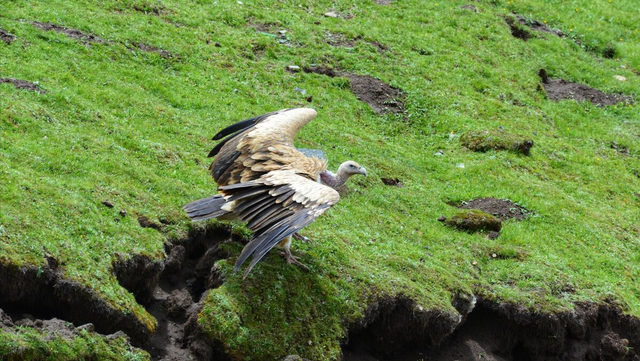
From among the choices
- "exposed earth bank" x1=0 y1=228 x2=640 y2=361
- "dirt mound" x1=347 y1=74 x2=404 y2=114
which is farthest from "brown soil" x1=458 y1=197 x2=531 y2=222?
"dirt mound" x1=347 y1=74 x2=404 y2=114

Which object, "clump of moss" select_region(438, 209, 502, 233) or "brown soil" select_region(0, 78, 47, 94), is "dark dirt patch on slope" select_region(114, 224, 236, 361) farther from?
"brown soil" select_region(0, 78, 47, 94)

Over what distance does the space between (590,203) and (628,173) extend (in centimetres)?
310

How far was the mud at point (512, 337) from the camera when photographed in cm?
1138

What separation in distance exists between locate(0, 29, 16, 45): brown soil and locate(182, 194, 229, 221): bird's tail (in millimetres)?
8368

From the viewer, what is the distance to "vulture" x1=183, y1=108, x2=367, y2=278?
963 centimetres

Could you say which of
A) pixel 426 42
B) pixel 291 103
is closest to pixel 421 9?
pixel 426 42

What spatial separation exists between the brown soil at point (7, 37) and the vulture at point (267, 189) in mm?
6739

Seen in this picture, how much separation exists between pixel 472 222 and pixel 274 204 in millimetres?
6222

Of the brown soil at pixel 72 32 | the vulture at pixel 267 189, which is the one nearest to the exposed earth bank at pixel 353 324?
the vulture at pixel 267 189

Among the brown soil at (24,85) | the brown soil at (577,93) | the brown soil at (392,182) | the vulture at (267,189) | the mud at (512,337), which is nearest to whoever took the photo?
the vulture at (267,189)

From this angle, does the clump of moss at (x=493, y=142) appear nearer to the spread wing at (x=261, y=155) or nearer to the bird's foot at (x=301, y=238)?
the spread wing at (x=261, y=155)

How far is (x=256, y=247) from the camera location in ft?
30.9

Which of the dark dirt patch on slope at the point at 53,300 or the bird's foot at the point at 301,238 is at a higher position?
the dark dirt patch on slope at the point at 53,300

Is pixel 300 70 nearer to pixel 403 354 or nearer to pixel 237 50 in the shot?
pixel 237 50
